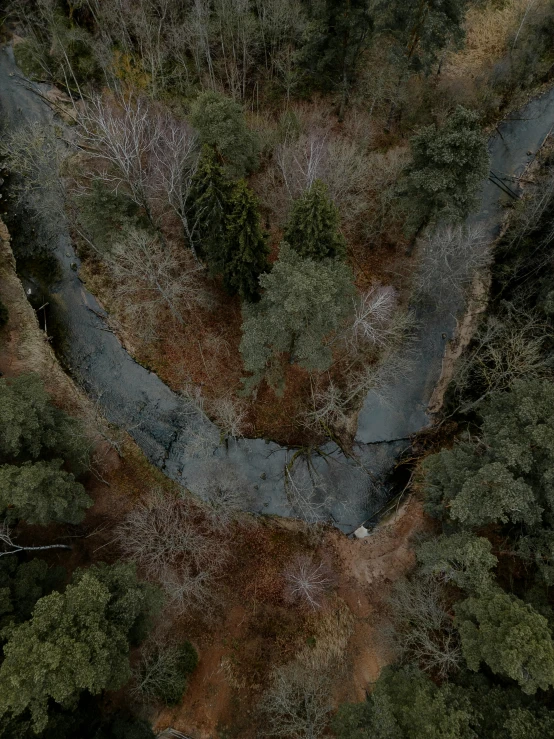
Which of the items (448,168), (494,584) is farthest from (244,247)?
(494,584)

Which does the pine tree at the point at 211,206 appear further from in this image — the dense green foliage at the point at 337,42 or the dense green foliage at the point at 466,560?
the dense green foliage at the point at 466,560

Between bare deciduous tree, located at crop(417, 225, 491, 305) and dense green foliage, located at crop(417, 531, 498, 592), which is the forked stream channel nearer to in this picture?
bare deciduous tree, located at crop(417, 225, 491, 305)

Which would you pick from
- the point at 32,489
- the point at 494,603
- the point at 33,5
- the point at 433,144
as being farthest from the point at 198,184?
the point at 33,5

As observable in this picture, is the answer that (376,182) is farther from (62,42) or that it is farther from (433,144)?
(62,42)

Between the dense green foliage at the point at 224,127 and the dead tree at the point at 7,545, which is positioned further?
the dense green foliage at the point at 224,127

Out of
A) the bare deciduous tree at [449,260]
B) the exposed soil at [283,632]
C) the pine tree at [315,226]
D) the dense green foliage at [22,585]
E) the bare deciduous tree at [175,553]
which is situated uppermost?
the pine tree at [315,226]

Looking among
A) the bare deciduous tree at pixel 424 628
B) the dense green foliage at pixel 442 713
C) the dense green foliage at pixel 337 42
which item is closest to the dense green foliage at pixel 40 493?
the dense green foliage at pixel 442 713

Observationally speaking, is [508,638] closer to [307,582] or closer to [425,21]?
[307,582]
